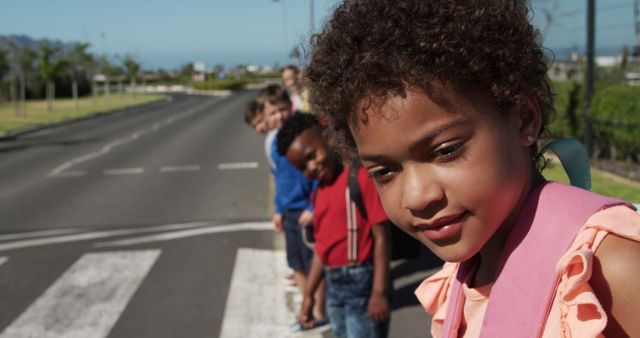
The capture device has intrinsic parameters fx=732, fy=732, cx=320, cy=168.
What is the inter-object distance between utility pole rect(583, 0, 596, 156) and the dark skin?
8369 mm

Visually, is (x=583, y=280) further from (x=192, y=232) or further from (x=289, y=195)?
(x=192, y=232)

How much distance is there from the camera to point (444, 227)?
125 cm

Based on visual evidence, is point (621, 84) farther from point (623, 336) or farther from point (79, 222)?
point (623, 336)

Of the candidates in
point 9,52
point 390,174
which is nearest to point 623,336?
point 390,174

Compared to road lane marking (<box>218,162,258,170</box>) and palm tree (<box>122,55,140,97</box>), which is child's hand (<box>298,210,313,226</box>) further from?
palm tree (<box>122,55,140,97</box>)

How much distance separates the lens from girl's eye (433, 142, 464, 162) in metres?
1.21

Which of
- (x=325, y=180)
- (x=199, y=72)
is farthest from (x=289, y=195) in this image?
(x=199, y=72)

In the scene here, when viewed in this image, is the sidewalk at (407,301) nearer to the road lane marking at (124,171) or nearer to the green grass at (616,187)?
the green grass at (616,187)

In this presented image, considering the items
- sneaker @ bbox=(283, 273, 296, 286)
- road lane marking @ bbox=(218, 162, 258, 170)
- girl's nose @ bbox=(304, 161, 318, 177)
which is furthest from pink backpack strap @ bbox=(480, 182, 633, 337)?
road lane marking @ bbox=(218, 162, 258, 170)

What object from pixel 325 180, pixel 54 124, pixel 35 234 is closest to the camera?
pixel 325 180

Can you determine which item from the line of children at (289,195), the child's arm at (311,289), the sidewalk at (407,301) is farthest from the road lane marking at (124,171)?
the child's arm at (311,289)

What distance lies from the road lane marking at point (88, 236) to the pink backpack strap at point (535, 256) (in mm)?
7753

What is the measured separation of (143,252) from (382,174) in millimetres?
6743

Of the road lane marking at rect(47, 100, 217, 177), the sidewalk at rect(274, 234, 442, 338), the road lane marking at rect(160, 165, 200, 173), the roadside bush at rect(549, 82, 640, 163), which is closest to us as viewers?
the sidewalk at rect(274, 234, 442, 338)
